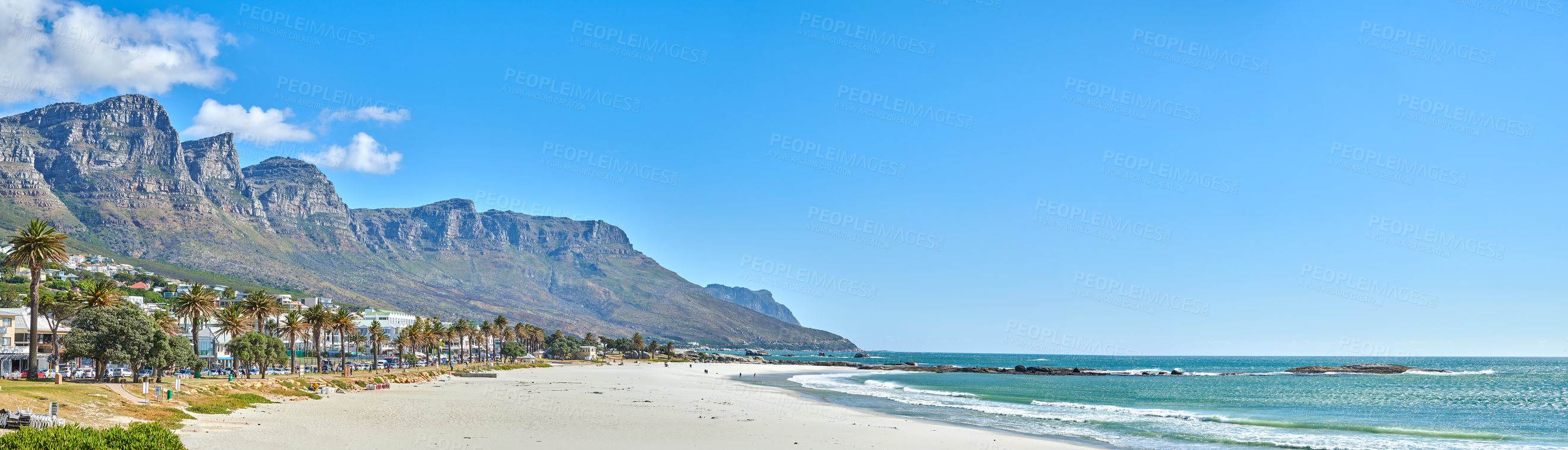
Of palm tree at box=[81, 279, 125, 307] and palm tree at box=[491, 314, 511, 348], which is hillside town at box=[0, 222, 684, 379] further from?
palm tree at box=[491, 314, 511, 348]

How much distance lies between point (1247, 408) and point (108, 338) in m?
71.0

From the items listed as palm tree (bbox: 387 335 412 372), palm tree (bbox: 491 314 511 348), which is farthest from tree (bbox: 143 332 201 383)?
palm tree (bbox: 491 314 511 348)

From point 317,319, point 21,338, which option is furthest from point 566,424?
point 21,338

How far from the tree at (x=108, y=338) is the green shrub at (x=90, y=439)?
30218 mm

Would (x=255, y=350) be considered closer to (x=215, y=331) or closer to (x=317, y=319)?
(x=317, y=319)

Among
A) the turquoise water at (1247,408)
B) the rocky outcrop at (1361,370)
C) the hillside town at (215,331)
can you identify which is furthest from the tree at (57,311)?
the rocky outcrop at (1361,370)

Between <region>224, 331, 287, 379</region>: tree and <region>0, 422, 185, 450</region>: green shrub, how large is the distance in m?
43.0

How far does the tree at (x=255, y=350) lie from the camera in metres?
57.9

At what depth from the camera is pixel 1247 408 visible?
5791 cm

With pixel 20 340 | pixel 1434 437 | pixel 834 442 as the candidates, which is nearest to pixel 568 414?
pixel 834 442

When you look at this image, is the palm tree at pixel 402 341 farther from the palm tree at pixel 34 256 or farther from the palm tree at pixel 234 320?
the palm tree at pixel 34 256

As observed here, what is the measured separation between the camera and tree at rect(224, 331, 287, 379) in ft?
190

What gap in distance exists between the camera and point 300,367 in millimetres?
76688

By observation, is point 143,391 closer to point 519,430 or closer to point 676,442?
point 519,430
